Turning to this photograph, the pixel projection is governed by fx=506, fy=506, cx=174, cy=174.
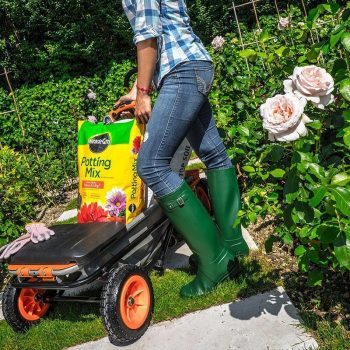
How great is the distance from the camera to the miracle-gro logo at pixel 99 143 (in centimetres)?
279

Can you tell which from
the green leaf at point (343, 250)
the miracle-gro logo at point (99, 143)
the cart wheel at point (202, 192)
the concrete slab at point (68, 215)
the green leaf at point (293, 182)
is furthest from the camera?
the concrete slab at point (68, 215)

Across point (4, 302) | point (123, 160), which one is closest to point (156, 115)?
point (123, 160)

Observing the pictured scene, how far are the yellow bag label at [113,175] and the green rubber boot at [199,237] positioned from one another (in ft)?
0.90

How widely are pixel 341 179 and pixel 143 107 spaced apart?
1152mm

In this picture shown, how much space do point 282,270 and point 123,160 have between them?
3.46ft

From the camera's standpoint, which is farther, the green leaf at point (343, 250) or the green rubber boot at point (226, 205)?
the green rubber boot at point (226, 205)

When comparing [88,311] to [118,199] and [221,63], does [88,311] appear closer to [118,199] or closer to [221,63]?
[118,199]

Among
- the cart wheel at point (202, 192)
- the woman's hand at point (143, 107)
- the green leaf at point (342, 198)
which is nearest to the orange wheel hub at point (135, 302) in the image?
the woman's hand at point (143, 107)

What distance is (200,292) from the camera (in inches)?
105

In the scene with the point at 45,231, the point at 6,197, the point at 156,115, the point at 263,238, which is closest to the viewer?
the point at 156,115

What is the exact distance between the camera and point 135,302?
2537 millimetres

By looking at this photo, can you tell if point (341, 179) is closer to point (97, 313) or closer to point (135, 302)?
point (135, 302)

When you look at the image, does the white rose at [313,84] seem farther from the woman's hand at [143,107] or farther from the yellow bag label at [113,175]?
the yellow bag label at [113,175]

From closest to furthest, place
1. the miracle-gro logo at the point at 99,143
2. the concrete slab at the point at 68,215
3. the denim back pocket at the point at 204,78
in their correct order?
the denim back pocket at the point at 204,78, the miracle-gro logo at the point at 99,143, the concrete slab at the point at 68,215
